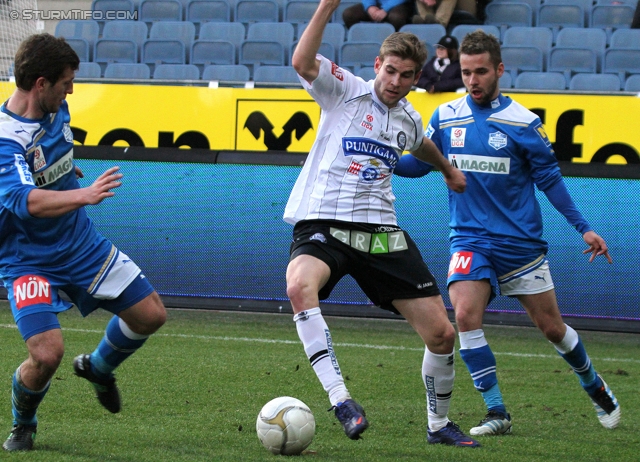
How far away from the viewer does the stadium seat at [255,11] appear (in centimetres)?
1424

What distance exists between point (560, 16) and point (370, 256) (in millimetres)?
9824

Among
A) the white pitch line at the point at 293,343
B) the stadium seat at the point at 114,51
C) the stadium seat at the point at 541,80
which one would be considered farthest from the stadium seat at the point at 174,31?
the white pitch line at the point at 293,343

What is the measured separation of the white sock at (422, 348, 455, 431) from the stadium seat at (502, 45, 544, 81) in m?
8.07

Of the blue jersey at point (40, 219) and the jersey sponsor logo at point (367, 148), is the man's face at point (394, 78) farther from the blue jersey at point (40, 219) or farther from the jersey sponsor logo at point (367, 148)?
the blue jersey at point (40, 219)

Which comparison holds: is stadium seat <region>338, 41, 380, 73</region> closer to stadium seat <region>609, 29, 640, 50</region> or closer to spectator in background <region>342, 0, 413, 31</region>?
spectator in background <region>342, 0, 413, 31</region>

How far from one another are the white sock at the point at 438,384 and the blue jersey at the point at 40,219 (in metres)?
1.80

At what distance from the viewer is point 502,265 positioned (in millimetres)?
5422

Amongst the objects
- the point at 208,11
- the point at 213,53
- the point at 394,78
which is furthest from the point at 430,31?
the point at 394,78

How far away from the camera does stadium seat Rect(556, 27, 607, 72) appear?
12.5m

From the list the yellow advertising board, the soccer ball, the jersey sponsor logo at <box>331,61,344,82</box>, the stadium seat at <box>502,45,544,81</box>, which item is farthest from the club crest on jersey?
the stadium seat at <box>502,45,544,81</box>

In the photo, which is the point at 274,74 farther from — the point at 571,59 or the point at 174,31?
the point at 571,59

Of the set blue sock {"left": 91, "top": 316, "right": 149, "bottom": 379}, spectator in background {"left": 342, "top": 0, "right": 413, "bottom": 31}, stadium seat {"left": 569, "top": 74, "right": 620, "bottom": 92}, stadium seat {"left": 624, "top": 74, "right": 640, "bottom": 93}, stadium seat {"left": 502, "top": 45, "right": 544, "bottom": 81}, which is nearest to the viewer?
blue sock {"left": 91, "top": 316, "right": 149, "bottom": 379}

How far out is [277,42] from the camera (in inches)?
510

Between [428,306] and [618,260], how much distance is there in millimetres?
5094
